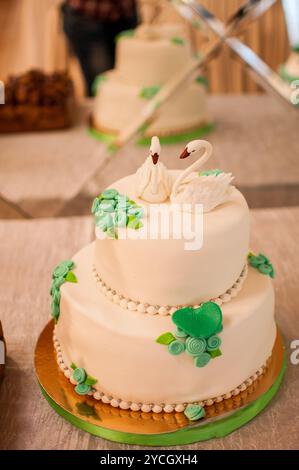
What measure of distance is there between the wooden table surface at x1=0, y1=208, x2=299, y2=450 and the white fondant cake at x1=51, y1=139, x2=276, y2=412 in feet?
0.33

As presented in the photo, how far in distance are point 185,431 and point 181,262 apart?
0.34 metres

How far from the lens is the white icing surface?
4.20 ft

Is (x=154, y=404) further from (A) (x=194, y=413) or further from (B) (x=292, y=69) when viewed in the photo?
(B) (x=292, y=69)

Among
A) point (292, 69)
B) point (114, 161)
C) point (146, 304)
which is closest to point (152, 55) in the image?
point (114, 161)

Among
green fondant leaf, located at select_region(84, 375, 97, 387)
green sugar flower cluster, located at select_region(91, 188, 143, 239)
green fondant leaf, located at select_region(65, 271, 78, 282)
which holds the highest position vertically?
green sugar flower cluster, located at select_region(91, 188, 143, 239)

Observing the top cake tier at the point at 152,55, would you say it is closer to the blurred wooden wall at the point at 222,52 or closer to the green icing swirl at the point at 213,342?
the blurred wooden wall at the point at 222,52

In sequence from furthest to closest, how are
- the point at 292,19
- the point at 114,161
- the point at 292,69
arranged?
1. the point at 292,19
2. the point at 292,69
3. the point at 114,161

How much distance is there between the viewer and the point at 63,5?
137 inches

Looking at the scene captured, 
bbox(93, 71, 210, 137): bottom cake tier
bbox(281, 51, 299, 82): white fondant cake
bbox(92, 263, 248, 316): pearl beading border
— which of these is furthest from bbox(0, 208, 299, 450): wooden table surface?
bbox(281, 51, 299, 82): white fondant cake

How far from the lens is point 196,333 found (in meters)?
1.28

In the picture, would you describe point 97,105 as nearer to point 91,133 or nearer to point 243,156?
point 91,133

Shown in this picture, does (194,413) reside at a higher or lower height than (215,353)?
lower

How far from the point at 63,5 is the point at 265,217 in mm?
1860

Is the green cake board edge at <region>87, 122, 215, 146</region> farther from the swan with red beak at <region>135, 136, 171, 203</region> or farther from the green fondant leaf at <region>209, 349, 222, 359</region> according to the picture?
the green fondant leaf at <region>209, 349, 222, 359</region>
